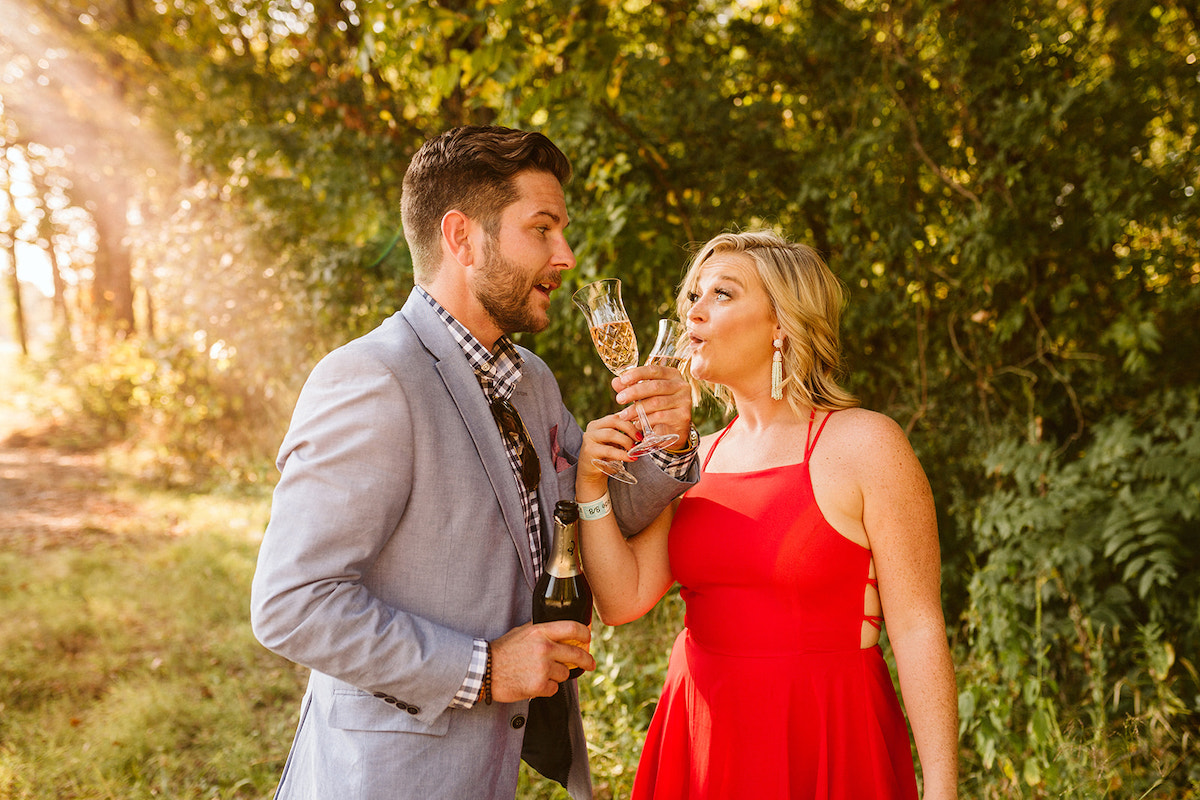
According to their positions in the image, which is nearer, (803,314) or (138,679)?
(803,314)

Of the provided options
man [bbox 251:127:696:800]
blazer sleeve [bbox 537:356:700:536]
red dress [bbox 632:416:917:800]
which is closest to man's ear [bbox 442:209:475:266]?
man [bbox 251:127:696:800]

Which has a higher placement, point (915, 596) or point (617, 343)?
point (617, 343)

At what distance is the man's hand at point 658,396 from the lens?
1801 millimetres

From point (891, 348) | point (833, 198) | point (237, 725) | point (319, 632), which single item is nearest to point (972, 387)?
point (891, 348)

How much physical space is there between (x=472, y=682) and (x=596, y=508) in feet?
1.93

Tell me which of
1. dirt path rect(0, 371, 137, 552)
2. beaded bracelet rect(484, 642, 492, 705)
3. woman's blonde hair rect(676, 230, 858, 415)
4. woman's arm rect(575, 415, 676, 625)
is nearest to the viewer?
beaded bracelet rect(484, 642, 492, 705)

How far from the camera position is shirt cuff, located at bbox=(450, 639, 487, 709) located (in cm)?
161

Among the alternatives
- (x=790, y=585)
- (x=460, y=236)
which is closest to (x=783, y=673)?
(x=790, y=585)

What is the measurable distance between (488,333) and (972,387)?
147 inches

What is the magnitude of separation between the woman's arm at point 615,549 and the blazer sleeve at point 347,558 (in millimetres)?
498

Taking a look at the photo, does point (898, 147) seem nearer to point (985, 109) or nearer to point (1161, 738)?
point (985, 109)

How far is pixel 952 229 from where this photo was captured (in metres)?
4.33

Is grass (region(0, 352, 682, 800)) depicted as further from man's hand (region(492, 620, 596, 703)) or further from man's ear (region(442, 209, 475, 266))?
man's ear (region(442, 209, 475, 266))

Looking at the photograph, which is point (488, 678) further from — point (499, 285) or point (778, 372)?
point (778, 372)
